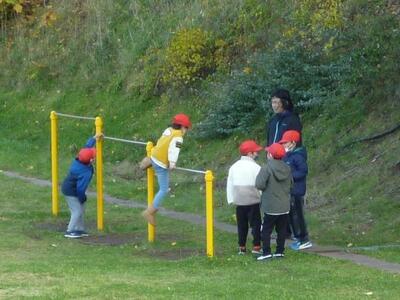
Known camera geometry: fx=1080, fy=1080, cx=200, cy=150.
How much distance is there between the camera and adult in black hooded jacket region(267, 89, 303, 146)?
1329 cm

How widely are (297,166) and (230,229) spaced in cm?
236

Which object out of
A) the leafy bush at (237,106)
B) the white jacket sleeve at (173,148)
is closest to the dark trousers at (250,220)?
the white jacket sleeve at (173,148)

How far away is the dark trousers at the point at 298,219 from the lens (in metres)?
13.0

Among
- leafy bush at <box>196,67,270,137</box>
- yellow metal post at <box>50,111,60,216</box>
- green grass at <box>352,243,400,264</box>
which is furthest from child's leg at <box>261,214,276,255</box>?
leafy bush at <box>196,67,270,137</box>

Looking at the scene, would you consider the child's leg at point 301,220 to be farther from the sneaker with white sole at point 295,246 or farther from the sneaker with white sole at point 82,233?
the sneaker with white sole at point 82,233

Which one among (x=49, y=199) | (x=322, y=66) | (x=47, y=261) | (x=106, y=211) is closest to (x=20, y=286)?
(x=47, y=261)

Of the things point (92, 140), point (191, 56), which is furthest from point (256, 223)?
point (191, 56)

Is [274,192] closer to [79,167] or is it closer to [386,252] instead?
[386,252]

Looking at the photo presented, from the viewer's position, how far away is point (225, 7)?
23141 mm

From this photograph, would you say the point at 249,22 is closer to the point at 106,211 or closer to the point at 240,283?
the point at 106,211

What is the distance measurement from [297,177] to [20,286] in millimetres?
3813

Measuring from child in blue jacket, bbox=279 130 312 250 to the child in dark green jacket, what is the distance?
543 mm

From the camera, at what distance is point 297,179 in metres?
12.9

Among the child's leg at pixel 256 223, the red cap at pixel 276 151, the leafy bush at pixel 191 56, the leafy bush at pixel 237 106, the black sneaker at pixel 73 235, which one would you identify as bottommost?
the black sneaker at pixel 73 235
